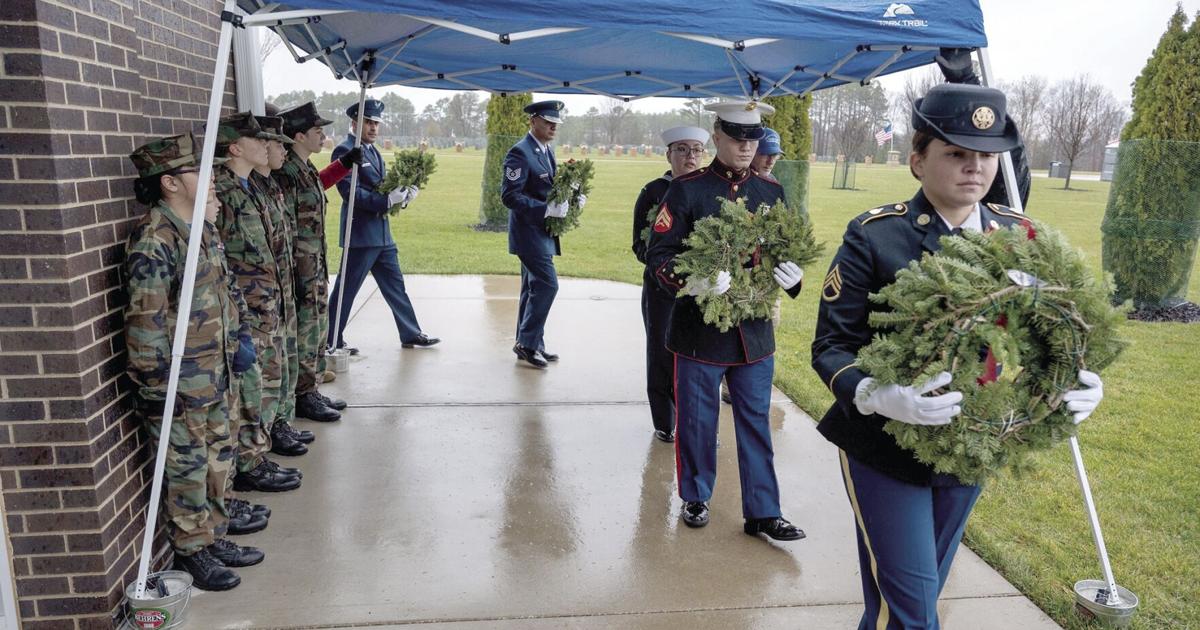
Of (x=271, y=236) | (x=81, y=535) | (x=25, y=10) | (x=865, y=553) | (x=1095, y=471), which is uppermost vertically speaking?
(x=25, y=10)

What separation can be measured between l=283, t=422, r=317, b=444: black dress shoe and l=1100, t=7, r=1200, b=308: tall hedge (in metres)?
9.73

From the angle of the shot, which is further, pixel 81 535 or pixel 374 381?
pixel 374 381

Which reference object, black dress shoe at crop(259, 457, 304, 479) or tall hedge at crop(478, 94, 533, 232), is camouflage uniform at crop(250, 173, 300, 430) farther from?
tall hedge at crop(478, 94, 533, 232)

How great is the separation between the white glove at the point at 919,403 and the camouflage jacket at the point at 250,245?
3.14 meters

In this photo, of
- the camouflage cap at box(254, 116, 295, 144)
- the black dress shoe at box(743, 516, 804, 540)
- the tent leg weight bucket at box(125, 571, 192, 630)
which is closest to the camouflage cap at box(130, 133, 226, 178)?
the camouflage cap at box(254, 116, 295, 144)

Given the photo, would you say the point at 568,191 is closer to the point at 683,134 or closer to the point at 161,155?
the point at 683,134

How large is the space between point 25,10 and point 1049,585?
14.6 feet

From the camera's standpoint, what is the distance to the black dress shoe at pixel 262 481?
429cm

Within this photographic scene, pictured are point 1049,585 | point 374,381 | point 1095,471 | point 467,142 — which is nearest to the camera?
point 1049,585

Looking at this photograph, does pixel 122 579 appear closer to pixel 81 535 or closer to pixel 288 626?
pixel 81 535

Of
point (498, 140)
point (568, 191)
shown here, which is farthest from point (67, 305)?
point (498, 140)

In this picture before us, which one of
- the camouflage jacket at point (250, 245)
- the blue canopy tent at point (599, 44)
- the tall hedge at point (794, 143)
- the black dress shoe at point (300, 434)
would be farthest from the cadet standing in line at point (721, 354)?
the tall hedge at point (794, 143)

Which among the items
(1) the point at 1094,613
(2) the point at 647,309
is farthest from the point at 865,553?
(2) the point at 647,309

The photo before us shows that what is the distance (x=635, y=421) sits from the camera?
5.64m
